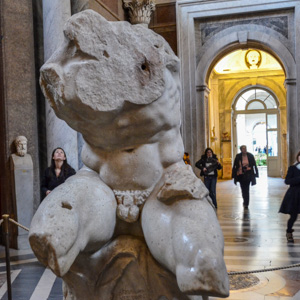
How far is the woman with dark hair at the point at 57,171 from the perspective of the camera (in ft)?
19.1

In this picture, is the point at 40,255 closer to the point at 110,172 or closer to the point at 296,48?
the point at 110,172

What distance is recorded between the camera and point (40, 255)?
1575 millimetres

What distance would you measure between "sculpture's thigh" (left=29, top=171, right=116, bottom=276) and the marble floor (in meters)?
3.14

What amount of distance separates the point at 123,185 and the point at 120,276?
41cm

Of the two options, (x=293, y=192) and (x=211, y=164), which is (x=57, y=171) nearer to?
(x=293, y=192)

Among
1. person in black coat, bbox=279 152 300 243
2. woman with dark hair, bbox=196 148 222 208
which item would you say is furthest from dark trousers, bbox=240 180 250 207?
person in black coat, bbox=279 152 300 243

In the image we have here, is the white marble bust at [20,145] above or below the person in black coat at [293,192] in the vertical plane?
above

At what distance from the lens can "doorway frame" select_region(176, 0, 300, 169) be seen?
45.3ft

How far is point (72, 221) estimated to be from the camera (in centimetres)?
164

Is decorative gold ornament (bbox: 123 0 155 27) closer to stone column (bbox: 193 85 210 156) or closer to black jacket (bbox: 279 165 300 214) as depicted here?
stone column (bbox: 193 85 210 156)

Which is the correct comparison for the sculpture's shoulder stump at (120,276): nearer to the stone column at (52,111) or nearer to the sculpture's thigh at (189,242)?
the sculpture's thigh at (189,242)

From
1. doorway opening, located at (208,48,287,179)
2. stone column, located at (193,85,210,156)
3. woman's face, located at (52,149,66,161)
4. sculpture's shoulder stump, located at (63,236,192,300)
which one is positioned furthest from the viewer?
doorway opening, located at (208,48,287,179)

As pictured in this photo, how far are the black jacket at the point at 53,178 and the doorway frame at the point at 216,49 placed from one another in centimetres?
848

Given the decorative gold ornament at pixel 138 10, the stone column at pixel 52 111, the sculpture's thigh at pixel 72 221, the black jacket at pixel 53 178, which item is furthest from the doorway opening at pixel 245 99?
the sculpture's thigh at pixel 72 221
